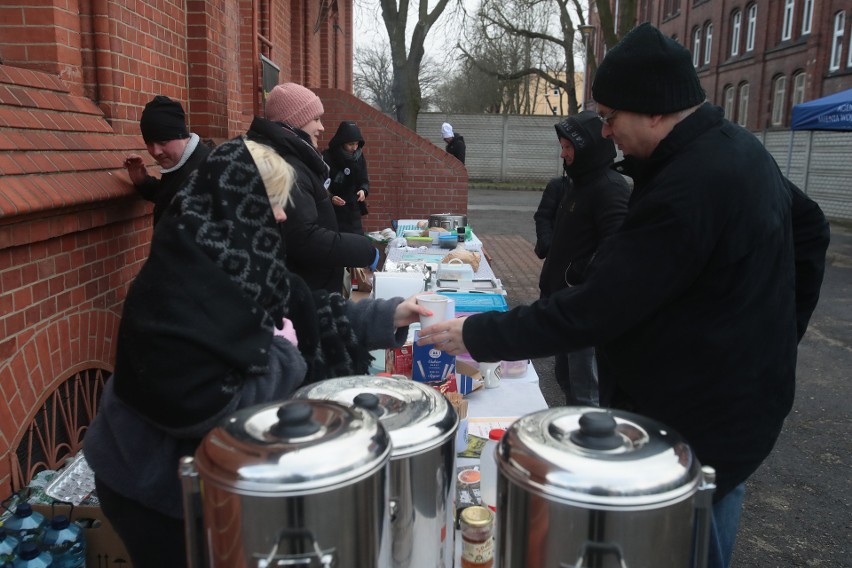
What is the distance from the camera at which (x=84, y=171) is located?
115 inches

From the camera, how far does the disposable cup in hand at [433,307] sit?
2070 millimetres

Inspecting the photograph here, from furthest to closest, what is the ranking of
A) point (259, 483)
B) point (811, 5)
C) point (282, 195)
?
point (811, 5) < point (282, 195) < point (259, 483)

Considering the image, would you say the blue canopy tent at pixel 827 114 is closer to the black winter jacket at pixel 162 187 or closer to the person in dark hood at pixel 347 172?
the person in dark hood at pixel 347 172

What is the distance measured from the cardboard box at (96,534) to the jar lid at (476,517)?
4.39 feet

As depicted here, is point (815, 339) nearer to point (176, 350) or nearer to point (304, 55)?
point (176, 350)

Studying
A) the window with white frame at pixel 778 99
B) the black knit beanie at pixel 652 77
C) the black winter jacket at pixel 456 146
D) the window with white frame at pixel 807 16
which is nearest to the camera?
the black knit beanie at pixel 652 77

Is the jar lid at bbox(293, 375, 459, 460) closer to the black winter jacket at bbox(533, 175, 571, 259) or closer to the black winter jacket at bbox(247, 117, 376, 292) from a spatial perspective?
the black winter jacket at bbox(247, 117, 376, 292)

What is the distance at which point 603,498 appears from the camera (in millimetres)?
999

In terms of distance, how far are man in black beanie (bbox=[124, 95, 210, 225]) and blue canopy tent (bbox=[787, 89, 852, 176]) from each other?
33.5 ft

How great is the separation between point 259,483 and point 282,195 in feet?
2.37

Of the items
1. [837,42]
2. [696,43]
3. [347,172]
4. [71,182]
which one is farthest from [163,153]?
[696,43]

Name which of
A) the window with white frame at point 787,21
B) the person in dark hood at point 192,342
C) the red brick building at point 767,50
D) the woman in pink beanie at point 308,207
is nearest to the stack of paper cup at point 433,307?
the person in dark hood at point 192,342

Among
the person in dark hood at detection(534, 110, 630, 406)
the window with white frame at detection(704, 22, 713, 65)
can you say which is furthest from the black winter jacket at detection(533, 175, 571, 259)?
the window with white frame at detection(704, 22, 713, 65)

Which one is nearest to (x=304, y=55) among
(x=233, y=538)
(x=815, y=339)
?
(x=815, y=339)
